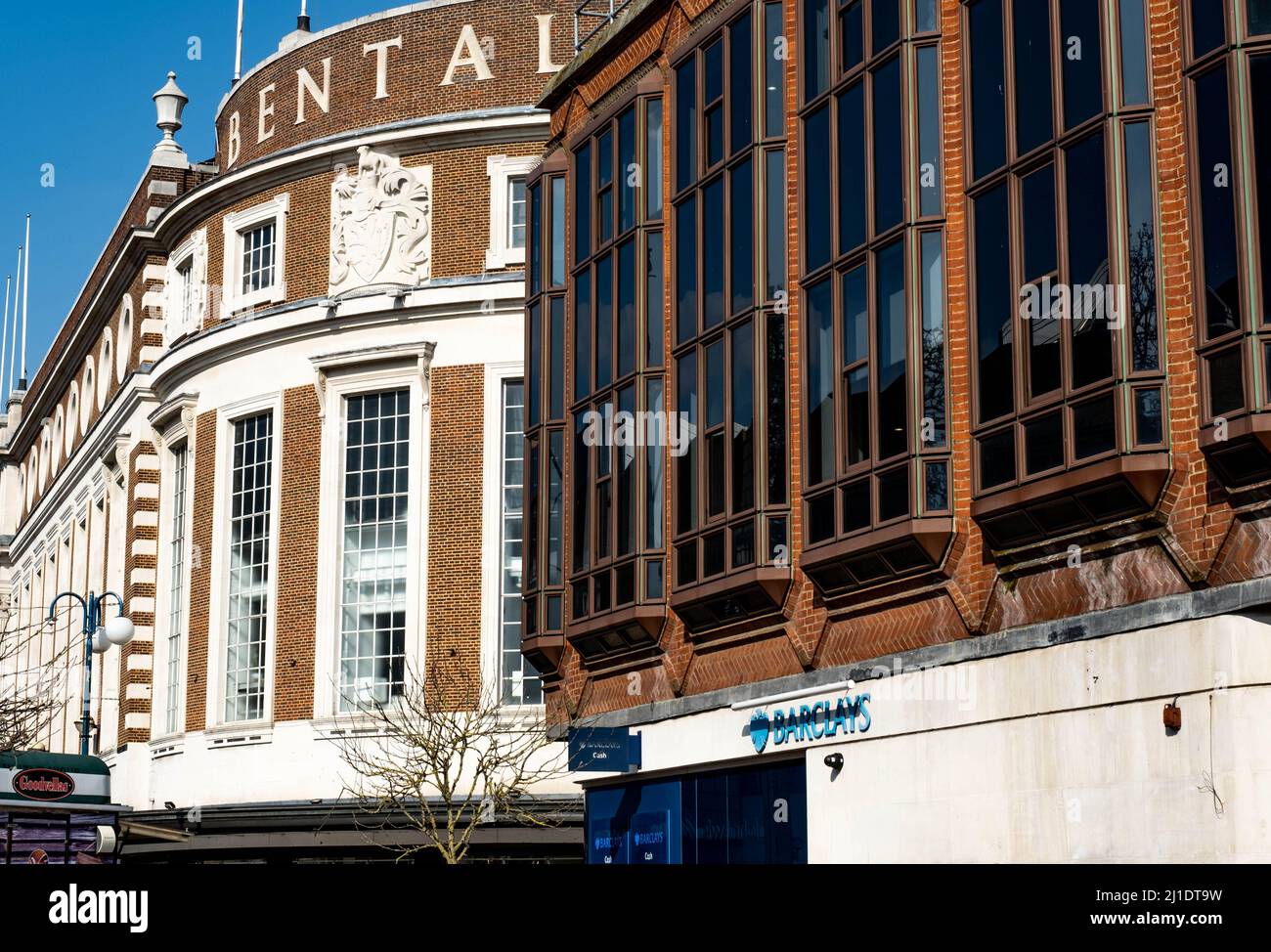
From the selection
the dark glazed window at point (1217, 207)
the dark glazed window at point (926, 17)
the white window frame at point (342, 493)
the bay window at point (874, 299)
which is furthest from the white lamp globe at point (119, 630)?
the dark glazed window at point (1217, 207)

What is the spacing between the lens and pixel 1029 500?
18.1 meters

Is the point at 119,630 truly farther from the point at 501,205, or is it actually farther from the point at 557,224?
the point at 557,224

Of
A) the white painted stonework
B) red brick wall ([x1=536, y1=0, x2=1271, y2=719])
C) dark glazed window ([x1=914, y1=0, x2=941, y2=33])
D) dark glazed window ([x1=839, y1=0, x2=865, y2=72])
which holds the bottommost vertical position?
the white painted stonework

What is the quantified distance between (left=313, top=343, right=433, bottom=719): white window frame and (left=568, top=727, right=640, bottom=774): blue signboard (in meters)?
15.5

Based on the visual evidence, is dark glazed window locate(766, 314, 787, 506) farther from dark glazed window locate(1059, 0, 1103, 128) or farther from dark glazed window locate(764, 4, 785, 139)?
dark glazed window locate(1059, 0, 1103, 128)

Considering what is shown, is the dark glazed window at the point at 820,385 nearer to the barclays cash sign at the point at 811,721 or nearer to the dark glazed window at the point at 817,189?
the dark glazed window at the point at 817,189

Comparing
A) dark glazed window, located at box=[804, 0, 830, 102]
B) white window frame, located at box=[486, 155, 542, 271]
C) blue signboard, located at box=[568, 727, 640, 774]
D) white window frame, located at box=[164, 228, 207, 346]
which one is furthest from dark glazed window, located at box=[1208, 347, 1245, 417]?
white window frame, located at box=[164, 228, 207, 346]

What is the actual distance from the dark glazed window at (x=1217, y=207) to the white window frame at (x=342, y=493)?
90.6 ft

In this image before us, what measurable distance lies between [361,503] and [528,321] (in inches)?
500

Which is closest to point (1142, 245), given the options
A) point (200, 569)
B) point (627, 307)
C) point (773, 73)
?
point (773, 73)

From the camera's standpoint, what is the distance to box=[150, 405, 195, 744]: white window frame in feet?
156
